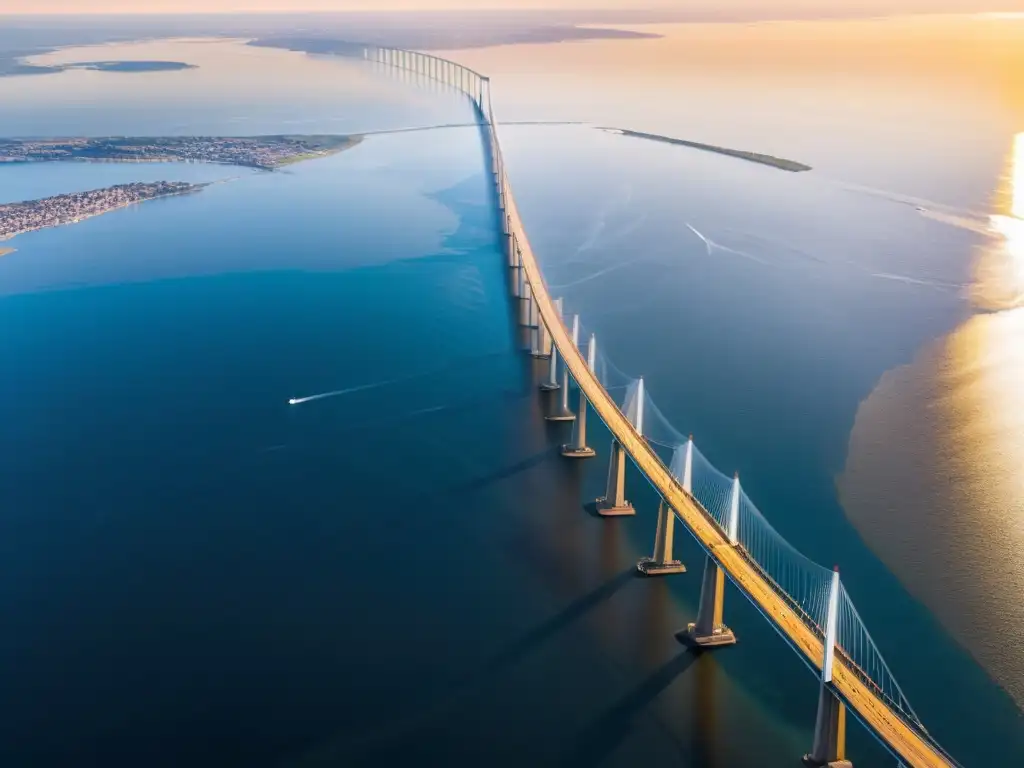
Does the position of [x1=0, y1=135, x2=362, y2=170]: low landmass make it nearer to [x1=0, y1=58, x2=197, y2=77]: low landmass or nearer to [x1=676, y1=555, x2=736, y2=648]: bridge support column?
[x1=676, y1=555, x2=736, y2=648]: bridge support column

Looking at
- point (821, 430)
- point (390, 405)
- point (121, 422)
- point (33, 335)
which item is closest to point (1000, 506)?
point (821, 430)

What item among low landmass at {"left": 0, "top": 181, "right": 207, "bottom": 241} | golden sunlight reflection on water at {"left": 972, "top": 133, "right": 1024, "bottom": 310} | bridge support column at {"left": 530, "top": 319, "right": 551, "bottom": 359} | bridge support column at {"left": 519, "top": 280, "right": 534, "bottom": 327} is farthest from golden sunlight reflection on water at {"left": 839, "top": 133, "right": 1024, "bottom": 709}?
low landmass at {"left": 0, "top": 181, "right": 207, "bottom": 241}

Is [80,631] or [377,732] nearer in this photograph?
[377,732]

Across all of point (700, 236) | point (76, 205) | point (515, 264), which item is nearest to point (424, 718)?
point (515, 264)

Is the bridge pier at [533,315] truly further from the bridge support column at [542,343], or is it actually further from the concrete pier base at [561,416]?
the concrete pier base at [561,416]

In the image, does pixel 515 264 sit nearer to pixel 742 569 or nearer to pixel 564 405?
pixel 564 405

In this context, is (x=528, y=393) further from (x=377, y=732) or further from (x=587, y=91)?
(x=587, y=91)
